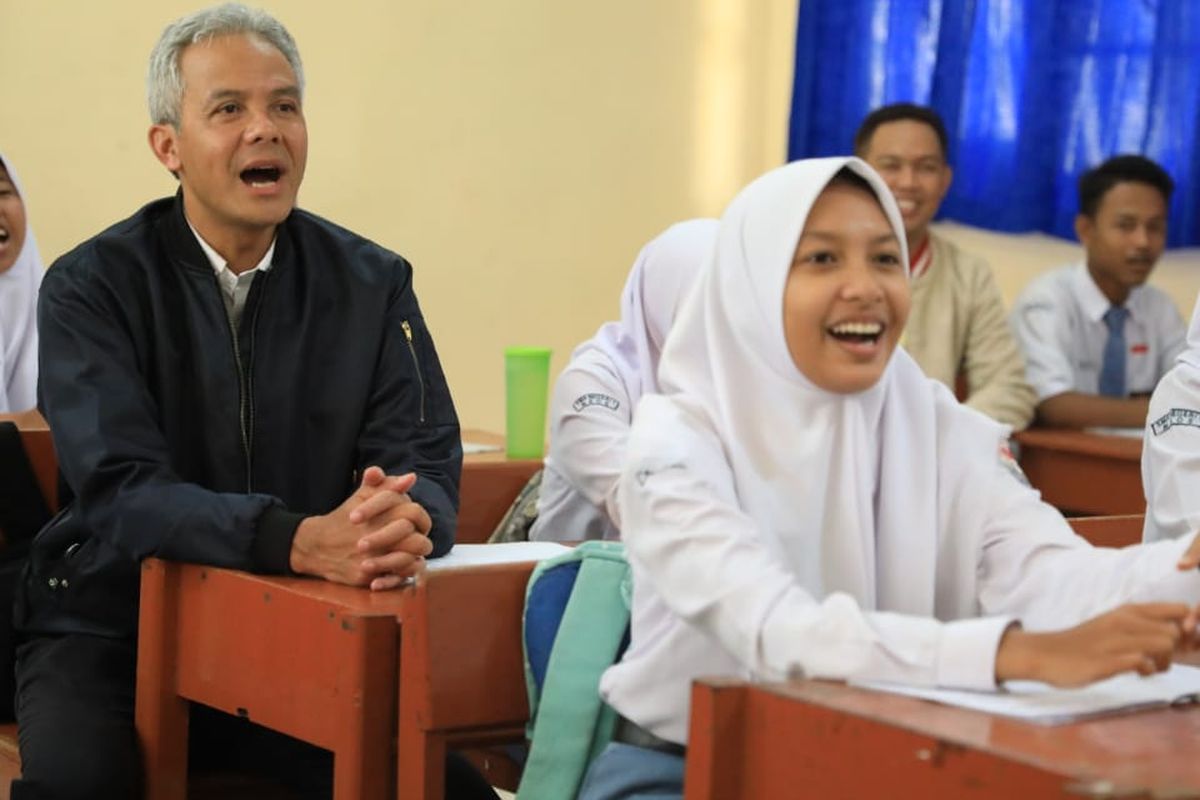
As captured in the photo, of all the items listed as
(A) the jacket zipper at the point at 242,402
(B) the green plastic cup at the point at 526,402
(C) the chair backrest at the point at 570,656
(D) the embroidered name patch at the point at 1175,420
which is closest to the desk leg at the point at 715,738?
(C) the chair backrest at the point at 570,656

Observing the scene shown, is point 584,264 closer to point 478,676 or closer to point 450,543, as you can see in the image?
point 450,543

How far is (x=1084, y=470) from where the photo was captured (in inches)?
169

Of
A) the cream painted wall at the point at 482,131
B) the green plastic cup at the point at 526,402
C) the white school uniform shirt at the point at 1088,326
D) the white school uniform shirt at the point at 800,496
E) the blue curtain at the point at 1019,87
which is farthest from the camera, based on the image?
the blue curtain at the point at 1019,87

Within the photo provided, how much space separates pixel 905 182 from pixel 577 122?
101 cm

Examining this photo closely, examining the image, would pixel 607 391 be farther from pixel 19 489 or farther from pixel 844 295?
pixel 844 295

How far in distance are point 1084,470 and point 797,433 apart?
2.62 metres

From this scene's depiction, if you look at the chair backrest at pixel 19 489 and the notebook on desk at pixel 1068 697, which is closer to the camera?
the notebook on desk at pixel 1068 697

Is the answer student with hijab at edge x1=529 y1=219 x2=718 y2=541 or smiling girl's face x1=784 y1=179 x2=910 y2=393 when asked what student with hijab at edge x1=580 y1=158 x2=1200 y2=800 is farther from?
student with hijab at edge x1=529 y1=219 x2=718 y2=541

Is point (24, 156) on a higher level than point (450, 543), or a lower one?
higher

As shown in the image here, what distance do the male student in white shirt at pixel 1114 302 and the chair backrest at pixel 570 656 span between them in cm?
304

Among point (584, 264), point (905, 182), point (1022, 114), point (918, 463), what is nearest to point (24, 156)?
point (584, 264)

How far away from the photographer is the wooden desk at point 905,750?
1293 mm

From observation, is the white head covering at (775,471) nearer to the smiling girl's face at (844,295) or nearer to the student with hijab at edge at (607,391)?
the smiling girl's face at (844,295)

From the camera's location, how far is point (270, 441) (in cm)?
246
